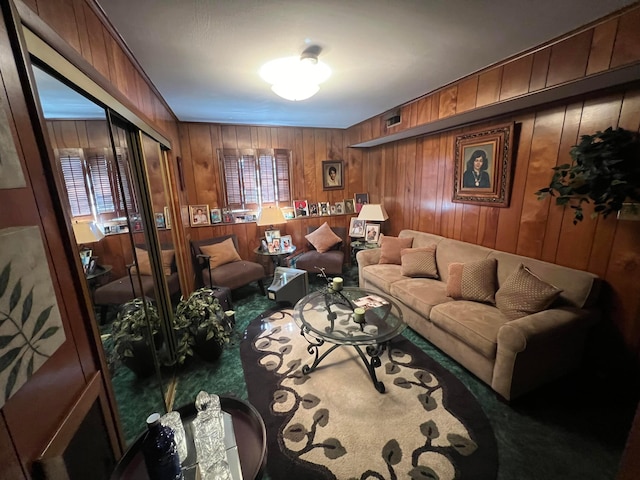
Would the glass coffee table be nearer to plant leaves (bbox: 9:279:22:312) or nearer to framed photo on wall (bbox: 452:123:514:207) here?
framed photo on wall (bbox: 452:123:514:207)

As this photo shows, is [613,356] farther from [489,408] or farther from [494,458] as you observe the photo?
[494,458]

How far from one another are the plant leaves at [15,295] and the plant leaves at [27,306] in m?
0.02

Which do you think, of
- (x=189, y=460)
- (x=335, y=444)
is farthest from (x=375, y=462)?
(x=189, y=460)

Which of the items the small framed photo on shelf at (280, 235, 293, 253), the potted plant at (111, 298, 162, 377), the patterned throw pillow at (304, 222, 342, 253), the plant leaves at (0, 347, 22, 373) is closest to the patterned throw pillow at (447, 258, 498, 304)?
the patterned throw pillow at (304, 222, 342, 253)

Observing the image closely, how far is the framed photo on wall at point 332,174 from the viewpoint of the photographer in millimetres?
4453

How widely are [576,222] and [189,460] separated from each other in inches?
112

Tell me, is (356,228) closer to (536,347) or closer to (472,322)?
(472,322)

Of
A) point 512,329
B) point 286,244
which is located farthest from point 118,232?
point 286,244

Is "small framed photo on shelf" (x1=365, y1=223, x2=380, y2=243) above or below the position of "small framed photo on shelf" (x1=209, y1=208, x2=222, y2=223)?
below

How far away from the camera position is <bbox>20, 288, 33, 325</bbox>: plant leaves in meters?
0.62

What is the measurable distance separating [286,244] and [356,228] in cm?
120

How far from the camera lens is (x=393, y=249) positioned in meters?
3.42

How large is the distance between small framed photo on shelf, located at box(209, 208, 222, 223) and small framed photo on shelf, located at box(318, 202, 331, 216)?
1610 mm

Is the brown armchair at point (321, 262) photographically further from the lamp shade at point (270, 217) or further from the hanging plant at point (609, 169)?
the hanging plant at point (609, 169)
